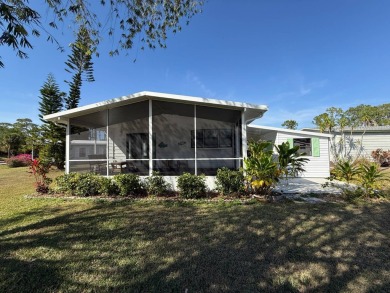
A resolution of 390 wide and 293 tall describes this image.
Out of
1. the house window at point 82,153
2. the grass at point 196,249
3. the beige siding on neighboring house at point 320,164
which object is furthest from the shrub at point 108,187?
the beige siding on neighboring house at point 320,164

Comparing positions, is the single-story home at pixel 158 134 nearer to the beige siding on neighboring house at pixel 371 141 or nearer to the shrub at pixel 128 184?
the shrub at pixel 128 184

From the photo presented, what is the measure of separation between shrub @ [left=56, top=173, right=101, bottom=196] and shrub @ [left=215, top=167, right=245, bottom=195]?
404 centimetres

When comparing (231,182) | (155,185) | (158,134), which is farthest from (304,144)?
(155,185)

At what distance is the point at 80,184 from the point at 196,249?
213 inches

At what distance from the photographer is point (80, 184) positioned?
24.0 ft

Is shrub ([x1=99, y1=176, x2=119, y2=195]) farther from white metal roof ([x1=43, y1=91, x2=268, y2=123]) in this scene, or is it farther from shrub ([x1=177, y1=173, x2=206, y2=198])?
white metal roof ([x1=43, y1=91, x2=268, y2=123])

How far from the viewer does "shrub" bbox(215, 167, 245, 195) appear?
274 inches

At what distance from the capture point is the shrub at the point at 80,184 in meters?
7.32

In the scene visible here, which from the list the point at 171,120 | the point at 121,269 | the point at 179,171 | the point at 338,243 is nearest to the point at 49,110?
the point at 171,120

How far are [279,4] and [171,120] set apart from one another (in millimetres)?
6286

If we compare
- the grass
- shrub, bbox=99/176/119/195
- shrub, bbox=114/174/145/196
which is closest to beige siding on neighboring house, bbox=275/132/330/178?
the grass

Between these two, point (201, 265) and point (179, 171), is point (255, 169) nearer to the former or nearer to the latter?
point (179, 171)

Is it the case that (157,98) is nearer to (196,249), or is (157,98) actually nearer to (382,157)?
(196,249)

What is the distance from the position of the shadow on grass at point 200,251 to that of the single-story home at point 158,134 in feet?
10.1
